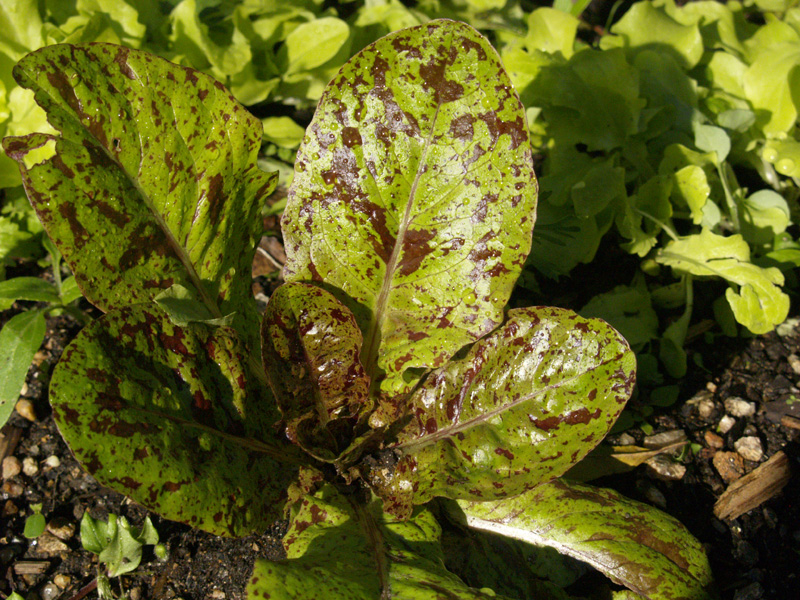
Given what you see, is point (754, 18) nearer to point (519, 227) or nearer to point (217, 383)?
point (519, 227)

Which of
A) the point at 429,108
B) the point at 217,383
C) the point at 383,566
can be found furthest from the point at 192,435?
the point at 429,108

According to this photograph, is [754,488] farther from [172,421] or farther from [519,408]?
[172,421]

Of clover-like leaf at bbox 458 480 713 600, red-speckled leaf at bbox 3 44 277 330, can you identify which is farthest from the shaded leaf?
clover-like leaf at bbox 458 480 713 600

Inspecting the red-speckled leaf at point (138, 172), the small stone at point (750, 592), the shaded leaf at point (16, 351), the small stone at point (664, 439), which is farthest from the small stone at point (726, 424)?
the shaded leaf at point (16, 351)

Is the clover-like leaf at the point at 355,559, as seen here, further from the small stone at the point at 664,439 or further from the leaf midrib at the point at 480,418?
the small stone at the point at 664,439

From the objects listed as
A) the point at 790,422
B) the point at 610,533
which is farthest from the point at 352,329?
the point at 790,422

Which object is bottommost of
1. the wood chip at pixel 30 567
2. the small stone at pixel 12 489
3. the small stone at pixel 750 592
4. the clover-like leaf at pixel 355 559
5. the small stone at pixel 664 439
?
the small stone at pixel 750 592
